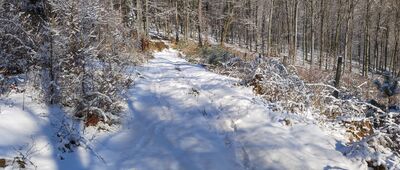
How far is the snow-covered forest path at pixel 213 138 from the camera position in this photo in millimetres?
5859

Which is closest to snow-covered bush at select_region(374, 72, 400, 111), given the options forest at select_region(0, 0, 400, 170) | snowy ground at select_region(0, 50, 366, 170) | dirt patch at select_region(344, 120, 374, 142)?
forest at select_region(0, 0, 400, 170)

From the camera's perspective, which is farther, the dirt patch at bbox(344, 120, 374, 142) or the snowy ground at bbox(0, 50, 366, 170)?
the dirt patch at bbox(344, 120, 374, 142)

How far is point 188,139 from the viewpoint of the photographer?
6.76 meters

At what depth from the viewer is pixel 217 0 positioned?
176ft

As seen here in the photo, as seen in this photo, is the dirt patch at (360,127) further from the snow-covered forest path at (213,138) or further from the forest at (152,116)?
the snow-covered forest path at (213,138)

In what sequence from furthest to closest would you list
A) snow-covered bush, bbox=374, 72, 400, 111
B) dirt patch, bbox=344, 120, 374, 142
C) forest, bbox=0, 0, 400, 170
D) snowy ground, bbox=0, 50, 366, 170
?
snow-covered bush, bbox=374, 72, 400, 111 < dirt patch, bbox=344, 120, 374, 142 < forest, bbox=0, 0, 400, 170 < snowy ground, bbox=0, 50, 366, 170

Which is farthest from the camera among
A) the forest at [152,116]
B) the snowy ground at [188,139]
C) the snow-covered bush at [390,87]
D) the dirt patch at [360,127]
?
the snow-covered bush at [390,87]

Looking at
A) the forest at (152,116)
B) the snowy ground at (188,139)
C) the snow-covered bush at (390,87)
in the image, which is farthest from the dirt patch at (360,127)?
the snow-covered bush at (390,87)

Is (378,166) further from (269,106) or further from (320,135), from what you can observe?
(269,106)

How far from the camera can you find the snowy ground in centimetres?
585

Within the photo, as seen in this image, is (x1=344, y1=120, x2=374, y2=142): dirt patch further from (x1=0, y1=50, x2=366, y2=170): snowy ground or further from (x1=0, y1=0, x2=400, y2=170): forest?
(x1=0, y1=50, x2=366, y2=170): snowy ground

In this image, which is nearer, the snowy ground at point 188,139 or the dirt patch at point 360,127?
the snowy ground at point 188,139

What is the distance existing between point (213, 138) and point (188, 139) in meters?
0.43

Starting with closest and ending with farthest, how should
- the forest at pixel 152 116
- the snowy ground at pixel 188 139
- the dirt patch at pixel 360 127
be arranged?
the snowy ground at pixel 188 139 → the forest at pixel 152 116 → the dirt patch at pixel 360 127
